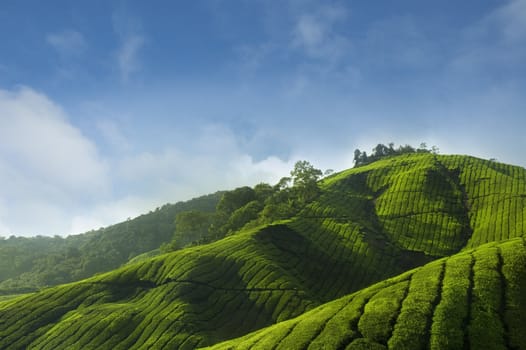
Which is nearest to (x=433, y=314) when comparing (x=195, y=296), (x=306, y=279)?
(x=195, y=296)

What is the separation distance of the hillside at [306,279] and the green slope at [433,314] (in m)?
0.21

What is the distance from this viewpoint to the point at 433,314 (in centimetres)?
3794

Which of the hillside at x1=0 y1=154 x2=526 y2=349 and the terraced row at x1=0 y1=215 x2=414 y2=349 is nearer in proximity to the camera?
the hillside at x1=0 y1=154 x2=526 y2=349

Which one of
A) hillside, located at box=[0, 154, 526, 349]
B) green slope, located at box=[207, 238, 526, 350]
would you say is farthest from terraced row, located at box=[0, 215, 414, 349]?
green slope, located at box=[207, 238, 526, 350]

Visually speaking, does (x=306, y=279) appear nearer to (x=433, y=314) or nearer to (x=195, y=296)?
(x=195, y=296)

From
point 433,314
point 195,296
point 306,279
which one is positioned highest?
point 433,314

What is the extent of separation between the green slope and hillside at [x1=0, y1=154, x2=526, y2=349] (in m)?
0.21

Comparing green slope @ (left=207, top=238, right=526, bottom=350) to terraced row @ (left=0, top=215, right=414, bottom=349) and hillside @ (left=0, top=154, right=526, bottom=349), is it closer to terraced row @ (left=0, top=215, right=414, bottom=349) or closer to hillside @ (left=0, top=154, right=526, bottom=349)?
hillside @ (left=0, top=154, right=526, bottom=349)

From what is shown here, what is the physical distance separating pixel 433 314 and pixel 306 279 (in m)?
63.9

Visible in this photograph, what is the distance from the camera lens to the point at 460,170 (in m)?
179

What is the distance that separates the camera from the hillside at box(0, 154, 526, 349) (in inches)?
1698

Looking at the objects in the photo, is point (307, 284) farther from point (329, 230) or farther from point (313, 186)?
point (313, 186)

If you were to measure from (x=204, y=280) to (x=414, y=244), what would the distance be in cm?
7279

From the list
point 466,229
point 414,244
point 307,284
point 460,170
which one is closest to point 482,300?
point 307,284
